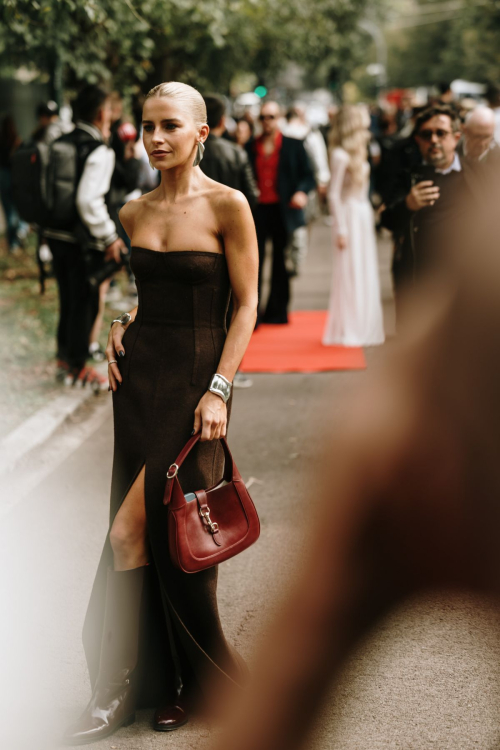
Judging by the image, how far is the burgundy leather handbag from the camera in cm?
306

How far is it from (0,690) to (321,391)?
4.80 meters

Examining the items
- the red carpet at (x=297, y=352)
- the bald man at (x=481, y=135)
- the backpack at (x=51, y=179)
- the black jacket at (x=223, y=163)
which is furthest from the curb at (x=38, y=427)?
the bald man at (x=481, y=135)

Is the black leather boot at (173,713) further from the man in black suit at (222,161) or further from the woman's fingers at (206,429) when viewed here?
the man in black suit at (222,161)

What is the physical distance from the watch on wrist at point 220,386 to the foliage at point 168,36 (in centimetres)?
379

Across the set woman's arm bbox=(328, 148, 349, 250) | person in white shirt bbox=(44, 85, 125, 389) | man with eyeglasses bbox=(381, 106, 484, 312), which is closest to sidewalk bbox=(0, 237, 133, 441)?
person in white shirt bbox=(44, 85, 125, 389)

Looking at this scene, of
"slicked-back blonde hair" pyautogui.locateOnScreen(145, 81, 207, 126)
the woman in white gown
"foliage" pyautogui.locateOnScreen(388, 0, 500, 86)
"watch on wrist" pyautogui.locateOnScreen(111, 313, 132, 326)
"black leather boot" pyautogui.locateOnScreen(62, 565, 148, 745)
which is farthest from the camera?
"foliage" pyautogui.locateOnScreen(388, 0, 500, 86)

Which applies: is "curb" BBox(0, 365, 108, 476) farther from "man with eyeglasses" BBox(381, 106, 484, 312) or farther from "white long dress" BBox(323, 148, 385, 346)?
"white long dress" BBox(323, 148, 385, 346)

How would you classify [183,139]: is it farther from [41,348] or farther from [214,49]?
[214,49]

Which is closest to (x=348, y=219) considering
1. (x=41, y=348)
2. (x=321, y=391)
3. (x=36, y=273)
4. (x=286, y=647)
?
(x=321, y=391)

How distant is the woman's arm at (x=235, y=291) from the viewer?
3.10 meters

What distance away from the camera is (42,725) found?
335 centimetres

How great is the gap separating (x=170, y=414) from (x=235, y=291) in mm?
434

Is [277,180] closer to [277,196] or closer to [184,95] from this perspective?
[277,196]

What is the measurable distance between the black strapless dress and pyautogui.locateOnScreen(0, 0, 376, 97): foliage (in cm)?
356
